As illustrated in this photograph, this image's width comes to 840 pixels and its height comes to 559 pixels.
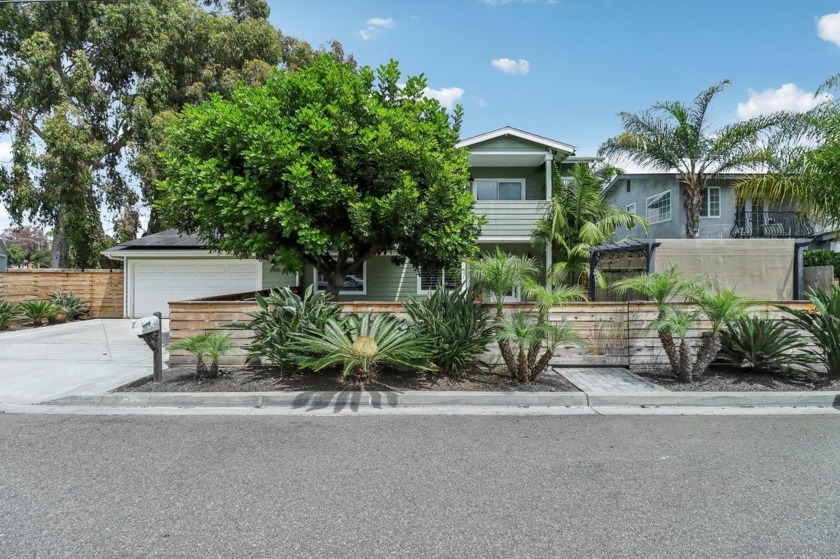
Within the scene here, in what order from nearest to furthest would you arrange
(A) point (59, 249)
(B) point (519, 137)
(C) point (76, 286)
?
1. (B) point (519, 137)
2. (C) point (76, 286)
3. (A) point (59, 249)

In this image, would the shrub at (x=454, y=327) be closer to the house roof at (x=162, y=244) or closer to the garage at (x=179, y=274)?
the garage at (x=179, y=274)

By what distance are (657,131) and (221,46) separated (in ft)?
58.7

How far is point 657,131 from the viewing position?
50.3 ft

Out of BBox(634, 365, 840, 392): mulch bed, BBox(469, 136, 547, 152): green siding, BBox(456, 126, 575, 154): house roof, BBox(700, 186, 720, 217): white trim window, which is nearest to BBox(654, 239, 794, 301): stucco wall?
BBox(634, 365, 840, 392): mulch bed

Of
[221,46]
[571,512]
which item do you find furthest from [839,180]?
[221,46]

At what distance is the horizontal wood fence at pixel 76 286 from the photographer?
14.4 m

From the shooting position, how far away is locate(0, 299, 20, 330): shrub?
40.0ft

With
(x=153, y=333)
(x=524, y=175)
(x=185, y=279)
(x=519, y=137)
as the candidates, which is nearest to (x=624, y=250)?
(x=519, y=137)

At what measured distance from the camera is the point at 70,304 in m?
14.6

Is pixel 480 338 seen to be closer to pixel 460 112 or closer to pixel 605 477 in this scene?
pixel 605 477

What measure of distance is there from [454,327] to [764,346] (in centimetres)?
453

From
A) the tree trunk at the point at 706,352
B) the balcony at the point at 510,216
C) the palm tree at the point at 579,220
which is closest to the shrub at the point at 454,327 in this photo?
the tree trunk at the point at 706,352

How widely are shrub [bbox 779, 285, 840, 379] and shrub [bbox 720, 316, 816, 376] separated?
16cm

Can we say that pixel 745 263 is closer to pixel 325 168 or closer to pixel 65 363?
pixel 325 168
